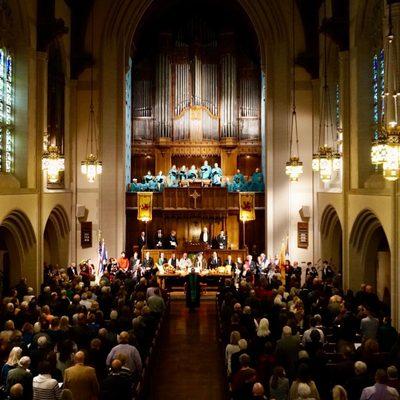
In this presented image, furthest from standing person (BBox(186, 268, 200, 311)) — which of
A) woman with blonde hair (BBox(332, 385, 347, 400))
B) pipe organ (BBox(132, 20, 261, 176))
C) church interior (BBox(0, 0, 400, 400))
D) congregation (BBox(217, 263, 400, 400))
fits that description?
woman with blonde hair (BBox(332, 385, 347, 400))

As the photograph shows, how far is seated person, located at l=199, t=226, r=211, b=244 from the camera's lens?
26.4 metres

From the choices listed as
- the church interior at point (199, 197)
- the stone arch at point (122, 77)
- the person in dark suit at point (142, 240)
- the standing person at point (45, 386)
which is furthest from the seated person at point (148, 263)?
the standing person at point (45, 386)

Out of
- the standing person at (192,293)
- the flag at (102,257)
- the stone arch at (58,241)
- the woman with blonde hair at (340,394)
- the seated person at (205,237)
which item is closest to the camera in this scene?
the woman with blonde hair at (340,394)

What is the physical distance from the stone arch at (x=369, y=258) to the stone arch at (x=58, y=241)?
35.9ft

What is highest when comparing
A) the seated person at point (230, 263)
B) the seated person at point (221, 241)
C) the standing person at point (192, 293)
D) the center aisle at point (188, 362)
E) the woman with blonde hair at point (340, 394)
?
the seated person at point (221, 241)

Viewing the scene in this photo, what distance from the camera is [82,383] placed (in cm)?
809

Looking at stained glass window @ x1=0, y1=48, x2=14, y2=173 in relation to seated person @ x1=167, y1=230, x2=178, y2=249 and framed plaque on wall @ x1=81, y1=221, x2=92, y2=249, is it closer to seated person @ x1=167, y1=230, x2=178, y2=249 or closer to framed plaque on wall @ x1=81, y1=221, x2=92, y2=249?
framed plaque on wall @ x1=81, y1=221, x2=92, y2=249

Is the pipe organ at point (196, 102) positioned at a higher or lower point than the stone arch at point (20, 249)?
higher

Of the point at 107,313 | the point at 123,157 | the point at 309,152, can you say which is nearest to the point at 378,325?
the point at 107,313

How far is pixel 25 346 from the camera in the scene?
9.95m

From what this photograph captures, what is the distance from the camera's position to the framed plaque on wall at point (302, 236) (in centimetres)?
2425

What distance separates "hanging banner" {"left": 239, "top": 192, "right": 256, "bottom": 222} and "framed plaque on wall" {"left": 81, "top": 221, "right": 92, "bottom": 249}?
264 inches

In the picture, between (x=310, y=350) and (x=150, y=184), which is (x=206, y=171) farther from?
(x=310, y=350)

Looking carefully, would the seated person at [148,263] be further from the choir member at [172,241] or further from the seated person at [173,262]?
the choir member at [172,241]
